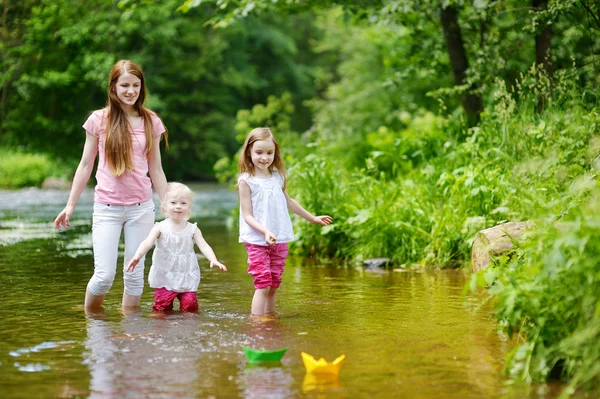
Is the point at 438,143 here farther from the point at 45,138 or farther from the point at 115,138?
the point at 45,138

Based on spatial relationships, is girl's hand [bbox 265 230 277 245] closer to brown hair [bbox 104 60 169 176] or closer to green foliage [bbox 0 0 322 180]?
brown hair [bbox 104 60 169 176]

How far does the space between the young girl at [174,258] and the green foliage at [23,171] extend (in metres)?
23.9

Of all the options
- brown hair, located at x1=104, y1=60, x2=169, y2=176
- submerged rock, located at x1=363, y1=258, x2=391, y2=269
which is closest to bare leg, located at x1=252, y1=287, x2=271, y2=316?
brown hair, located at x1=104, y1=60, x2=169, y2=176

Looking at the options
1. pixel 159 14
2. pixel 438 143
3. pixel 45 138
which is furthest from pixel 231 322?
pixel 45 138

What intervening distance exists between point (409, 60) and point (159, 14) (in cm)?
2447

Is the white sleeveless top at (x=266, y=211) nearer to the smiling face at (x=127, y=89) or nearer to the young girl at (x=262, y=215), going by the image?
the young girl at (x=262, y=215)

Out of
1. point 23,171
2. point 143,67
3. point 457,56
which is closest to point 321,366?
point 457,56

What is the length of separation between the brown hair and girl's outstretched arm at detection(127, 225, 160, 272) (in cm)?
47

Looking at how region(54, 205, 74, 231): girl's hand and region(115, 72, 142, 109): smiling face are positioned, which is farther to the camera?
region(115, 72, 142, 109): smiling face

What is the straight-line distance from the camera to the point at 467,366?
4.46 metres

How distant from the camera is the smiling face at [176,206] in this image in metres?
6.29

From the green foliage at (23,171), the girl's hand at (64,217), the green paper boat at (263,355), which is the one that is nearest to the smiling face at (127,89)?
the girl's hand at (64,217)

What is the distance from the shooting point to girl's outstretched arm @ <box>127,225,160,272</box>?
5.93 meters

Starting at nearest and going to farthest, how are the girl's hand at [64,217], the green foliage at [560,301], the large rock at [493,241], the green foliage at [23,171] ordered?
the green foliage at [560,301]
the girl's hand at [64,217]
the large rock at [493,241]
the green foliage at [23,171]
